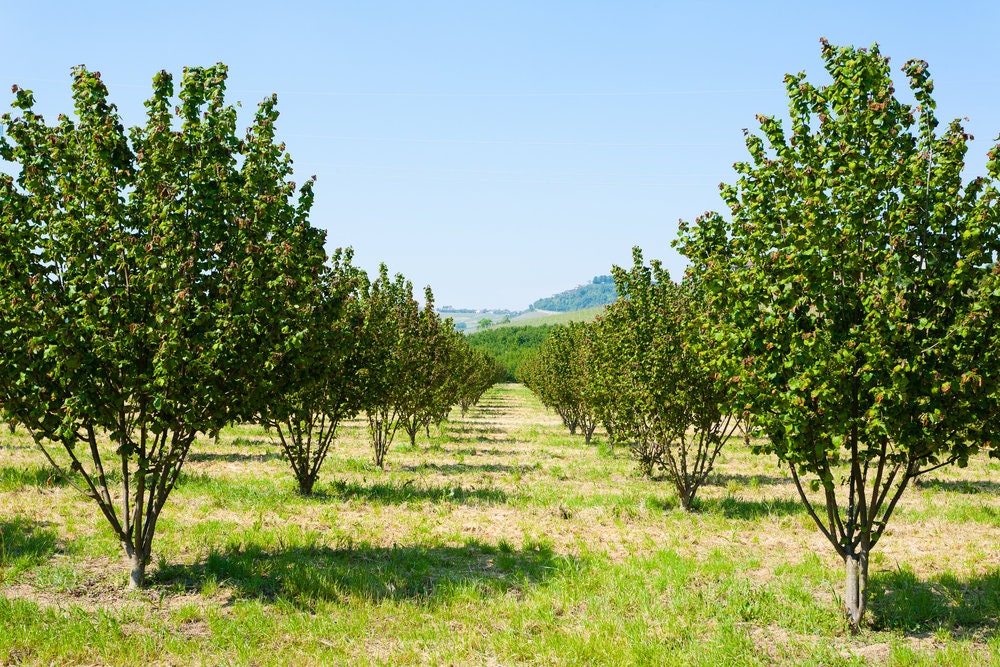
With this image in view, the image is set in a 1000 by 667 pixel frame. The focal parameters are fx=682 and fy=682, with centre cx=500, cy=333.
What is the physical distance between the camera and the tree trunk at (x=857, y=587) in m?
7.52

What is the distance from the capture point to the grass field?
6.98 meters

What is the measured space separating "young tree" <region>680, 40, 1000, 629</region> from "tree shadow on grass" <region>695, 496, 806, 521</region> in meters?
6.19

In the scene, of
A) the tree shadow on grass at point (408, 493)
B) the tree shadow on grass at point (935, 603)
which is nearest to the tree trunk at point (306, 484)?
the tree shadow on grass at point (408, 493)

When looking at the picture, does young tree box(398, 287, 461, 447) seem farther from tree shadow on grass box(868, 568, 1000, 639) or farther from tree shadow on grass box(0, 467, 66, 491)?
tree shadow on grass box(868, 568, 1000, 639)

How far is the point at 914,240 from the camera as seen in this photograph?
6.89m

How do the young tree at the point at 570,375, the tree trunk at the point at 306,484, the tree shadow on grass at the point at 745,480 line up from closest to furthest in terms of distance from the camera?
the tree trunk at the point at 306,484, the tree shadow on grass at the point at 745,480, the young tree at the point at 570,375

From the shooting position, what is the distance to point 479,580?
30.1 ft

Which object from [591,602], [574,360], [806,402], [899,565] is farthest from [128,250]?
[574,360]

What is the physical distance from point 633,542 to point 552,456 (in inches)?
484

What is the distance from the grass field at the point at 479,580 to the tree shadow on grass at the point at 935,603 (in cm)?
3

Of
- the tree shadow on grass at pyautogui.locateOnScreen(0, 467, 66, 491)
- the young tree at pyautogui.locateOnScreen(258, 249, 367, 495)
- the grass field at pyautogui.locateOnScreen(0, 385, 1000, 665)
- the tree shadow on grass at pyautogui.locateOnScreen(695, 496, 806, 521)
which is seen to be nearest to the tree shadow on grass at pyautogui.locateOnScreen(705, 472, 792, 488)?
the grass field at pyautogui.locateOnScreen(0, 385, 1000, 665)

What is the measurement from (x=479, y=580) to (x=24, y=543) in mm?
6810

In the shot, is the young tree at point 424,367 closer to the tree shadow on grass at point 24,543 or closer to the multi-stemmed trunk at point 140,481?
the tree shadow on grass at point 24,543

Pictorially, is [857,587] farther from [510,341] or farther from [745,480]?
[510,341]
